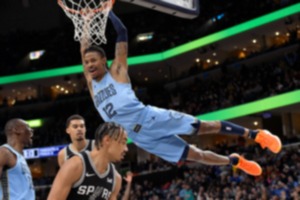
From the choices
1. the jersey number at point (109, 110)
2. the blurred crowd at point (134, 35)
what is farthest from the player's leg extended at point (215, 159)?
the blurred crowd at point (134, 35)

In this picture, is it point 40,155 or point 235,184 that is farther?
point 40,155

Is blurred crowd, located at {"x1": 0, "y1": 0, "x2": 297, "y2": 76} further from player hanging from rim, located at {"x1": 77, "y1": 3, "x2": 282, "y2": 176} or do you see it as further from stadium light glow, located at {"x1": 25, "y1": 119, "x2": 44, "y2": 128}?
player hanging from rim, located at {"x1": 77, "y1": 3, "x2": 282, "y2": 176}

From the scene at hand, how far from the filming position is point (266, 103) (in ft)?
77.6

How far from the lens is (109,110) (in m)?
6.78

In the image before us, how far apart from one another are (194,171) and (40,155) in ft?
37.0

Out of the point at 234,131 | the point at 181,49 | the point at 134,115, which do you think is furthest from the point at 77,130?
the point at 181,49

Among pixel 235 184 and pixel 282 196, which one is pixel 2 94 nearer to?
pixel 235 184

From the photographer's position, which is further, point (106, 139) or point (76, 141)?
point (76, 141)

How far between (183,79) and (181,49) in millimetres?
1838

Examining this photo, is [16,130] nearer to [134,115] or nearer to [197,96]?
[134,115]

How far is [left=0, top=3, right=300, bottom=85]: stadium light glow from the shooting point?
2698cm

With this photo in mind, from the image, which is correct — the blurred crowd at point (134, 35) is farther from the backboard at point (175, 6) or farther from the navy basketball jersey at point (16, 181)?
the navy basketball jersey at point (16, 181)

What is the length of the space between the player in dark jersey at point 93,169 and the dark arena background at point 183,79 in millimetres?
12480

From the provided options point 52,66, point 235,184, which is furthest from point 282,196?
point 52,66
